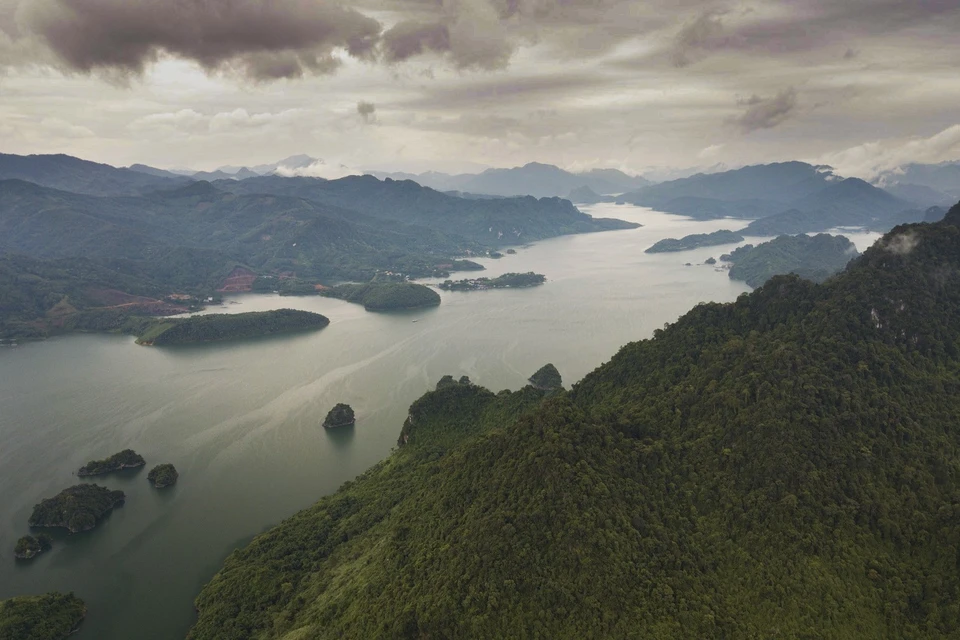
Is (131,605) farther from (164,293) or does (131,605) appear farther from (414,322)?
(164,293)

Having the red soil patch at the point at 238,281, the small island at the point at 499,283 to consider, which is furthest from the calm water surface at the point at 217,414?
the red soil patch at the point at 238,281

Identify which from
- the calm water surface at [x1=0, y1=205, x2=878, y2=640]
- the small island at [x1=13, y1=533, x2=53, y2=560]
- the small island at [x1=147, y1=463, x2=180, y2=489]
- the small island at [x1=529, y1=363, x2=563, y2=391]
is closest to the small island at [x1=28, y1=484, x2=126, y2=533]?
the calm water surface at [x1=0, y1=205, x2=878, y2=640]

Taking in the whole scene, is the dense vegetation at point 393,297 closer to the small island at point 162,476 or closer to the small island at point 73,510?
the small island at point 162,476

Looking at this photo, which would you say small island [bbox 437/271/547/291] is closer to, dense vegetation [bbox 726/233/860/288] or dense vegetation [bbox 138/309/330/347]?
dense vegetation [bbox 138/309/330/347]

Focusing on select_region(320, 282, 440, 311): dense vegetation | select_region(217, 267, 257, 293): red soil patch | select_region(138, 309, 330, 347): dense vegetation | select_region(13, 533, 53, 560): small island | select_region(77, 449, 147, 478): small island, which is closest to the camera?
select_region(13, 533, 53, 560): small island

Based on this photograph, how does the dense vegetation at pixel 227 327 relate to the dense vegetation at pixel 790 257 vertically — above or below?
below

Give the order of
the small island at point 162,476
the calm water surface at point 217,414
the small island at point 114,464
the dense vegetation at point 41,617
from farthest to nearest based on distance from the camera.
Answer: the small island at point 114,464 < the small island at point 162,476 < the calm water surface at point 217,414 < the dense vegetation at point 41,617

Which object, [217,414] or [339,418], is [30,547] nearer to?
[217,414]
